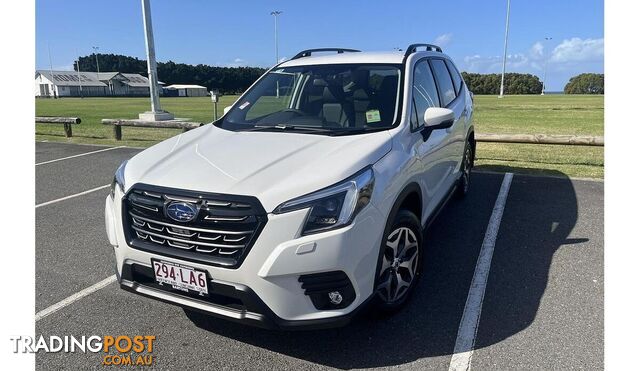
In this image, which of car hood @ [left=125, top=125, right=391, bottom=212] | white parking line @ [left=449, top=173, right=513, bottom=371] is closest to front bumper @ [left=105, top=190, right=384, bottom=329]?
car hood @ [left=125, top=125, right=391, bottom=212]

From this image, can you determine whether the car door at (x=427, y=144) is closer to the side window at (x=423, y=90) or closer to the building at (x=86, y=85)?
the side window at (x=423, y=90)

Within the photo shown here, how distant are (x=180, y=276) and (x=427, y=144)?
2167 millimetres

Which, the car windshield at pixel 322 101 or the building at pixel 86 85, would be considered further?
the building at pixel 86 85

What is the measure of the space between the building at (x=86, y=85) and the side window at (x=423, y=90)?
9410 centimetres

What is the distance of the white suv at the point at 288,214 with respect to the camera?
2332 mm

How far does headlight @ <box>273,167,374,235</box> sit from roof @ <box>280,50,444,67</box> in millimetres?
1840

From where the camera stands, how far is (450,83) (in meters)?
5.09

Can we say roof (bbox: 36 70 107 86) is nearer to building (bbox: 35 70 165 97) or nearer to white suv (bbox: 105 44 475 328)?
building (bbox: 35 70 165 97)

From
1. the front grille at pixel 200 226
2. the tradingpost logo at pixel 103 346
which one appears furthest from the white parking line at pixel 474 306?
the tradingpost logo at pixel 103 346

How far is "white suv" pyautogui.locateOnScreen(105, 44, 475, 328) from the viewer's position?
7.65ft

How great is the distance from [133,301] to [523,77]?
89.0m

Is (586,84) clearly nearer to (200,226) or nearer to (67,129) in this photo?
(67,129)
